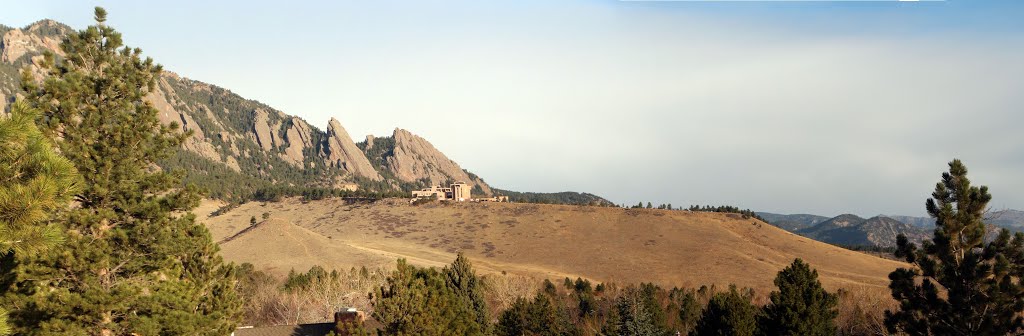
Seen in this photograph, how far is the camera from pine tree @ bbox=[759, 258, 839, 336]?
1251 inches

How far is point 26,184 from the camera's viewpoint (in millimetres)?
9789

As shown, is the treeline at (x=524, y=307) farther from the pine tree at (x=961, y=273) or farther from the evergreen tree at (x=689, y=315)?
the pine tree at (x=961, y=273)

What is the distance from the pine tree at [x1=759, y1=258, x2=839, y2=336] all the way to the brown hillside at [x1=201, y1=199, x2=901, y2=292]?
6006cm

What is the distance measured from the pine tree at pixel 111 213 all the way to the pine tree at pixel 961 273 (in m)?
28.5

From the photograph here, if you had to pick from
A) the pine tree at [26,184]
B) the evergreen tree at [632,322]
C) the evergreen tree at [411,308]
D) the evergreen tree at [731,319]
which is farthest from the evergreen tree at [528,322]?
the pine tree at [26,184]

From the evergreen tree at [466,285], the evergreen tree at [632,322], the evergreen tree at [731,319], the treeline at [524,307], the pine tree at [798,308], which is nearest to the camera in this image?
the treeline at [524,307]

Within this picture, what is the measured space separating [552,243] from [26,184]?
114313 mm

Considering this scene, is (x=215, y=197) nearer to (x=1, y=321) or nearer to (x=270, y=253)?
(x=270, y=253)

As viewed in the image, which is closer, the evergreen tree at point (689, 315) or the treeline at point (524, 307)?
the treeline at point (524, 307)

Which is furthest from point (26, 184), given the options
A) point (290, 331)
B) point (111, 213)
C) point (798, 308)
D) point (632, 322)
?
point (798, 308)

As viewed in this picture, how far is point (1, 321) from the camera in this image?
29.2 feet

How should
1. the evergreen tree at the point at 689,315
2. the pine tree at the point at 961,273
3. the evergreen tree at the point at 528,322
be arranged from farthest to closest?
the evergreen tree at the point at 689,315 < the evergreen tree at the point at 528,322 < the pine tree at the point at 961,273

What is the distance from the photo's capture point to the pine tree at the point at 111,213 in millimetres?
18672

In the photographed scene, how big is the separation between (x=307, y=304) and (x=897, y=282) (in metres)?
52.2
